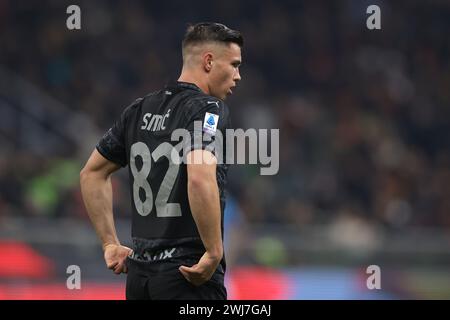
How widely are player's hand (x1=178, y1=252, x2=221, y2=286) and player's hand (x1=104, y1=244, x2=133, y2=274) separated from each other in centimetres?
45

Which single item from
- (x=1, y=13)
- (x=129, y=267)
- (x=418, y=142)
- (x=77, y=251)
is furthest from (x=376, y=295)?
(x=1, y=13)

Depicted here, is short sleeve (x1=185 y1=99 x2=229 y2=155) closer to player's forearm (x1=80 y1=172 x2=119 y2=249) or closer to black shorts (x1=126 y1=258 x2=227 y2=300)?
black shorts (x1=126 y1=258 x2=227 y2=300)

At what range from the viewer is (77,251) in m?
9.87

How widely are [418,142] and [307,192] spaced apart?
2.45 m

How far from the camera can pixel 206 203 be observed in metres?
4.40

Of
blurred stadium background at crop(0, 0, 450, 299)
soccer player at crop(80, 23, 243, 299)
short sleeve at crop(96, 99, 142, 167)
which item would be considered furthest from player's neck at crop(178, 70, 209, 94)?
blurred stadium background at crop(0, 0, 450, 299)

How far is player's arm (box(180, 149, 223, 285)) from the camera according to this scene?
14.4 ft

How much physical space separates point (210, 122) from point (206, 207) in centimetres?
38

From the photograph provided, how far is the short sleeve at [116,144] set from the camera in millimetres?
4918

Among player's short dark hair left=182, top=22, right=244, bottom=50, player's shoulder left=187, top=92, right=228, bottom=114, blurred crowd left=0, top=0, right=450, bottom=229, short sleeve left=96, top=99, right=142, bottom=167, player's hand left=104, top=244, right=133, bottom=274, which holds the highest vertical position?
blurred crowd left=0, top=0, right=450, bottom=229

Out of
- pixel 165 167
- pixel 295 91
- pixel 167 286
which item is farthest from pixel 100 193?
pixel 295 91

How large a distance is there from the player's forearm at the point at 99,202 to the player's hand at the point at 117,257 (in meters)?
0.07

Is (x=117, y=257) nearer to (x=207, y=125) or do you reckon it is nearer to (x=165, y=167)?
(x=165, y=167)
